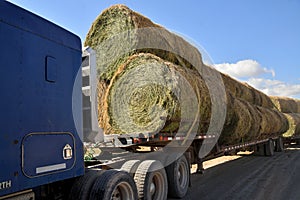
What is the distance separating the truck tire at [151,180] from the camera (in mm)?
5266

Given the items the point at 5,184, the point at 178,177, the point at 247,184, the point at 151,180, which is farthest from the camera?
the point at 247,184

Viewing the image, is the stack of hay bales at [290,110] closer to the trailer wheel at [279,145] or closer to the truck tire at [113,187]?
the trailer wheel at [279,145]

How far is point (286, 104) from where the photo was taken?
27.2 meters

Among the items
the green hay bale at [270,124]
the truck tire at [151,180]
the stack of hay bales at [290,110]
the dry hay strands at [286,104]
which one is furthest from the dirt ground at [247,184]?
the dry hay strands at [286,104]

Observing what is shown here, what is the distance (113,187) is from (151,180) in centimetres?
170

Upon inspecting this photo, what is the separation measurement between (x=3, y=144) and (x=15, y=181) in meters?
0.36

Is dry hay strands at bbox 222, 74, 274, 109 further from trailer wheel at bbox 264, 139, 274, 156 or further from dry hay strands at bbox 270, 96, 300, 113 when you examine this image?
dry hay strands at bbox 270, 96, 300, 113

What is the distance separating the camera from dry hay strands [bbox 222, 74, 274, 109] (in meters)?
13.9

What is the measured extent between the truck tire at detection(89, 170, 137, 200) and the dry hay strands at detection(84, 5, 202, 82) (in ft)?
7.84

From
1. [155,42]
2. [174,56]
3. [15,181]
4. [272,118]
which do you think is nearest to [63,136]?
[15,181]

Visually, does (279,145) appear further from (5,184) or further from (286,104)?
(5,184)

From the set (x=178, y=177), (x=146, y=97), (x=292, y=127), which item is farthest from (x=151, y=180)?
(x=292, y=127)

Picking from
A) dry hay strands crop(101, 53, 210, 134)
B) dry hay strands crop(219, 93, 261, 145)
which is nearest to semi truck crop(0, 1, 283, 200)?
dry hay strands crop(101, 53, 210, 134)

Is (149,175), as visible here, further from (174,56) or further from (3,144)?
(3,144)
